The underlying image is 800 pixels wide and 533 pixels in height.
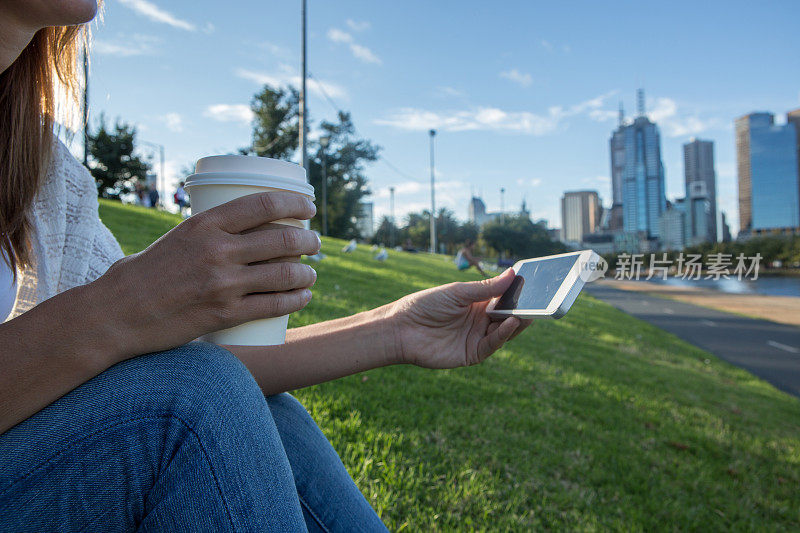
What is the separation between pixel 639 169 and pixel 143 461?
2217 inches

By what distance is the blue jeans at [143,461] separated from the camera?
61 cm

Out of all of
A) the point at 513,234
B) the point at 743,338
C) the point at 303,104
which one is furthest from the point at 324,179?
the point at 743,338

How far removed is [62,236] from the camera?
3.38 feet

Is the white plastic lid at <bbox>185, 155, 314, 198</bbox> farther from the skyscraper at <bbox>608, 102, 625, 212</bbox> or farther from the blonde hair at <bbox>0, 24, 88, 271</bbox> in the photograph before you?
the skyscraper at <bbox>608, 102, 625, 212</bbox>

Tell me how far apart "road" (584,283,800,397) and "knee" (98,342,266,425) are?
950 centimetres

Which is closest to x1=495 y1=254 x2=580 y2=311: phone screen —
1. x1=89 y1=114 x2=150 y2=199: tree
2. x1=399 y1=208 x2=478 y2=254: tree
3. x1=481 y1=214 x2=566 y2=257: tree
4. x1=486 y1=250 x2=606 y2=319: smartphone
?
x1=486 y1=250 x2=606 y2=319: smartphone

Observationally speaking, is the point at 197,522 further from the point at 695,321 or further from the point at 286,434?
the point at 695,321

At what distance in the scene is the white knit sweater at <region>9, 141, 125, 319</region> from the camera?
982 millimetres

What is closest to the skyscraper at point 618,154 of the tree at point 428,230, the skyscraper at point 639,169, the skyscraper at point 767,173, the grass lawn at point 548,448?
the skyscraper at point 639,169

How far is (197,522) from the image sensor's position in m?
0.63

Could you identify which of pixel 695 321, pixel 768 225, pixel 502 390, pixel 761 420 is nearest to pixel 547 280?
pixel 502 390

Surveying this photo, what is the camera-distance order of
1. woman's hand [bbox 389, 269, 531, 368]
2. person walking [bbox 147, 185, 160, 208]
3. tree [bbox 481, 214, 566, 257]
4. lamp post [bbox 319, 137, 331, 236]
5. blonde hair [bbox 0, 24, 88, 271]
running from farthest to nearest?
lamp post [bbox 319, 137, 331, 236], person walking [bbox 147, 185, 160, 208], tree [bbox 481, 214, 566, 257], woman's hand [bbox 389, 269, 531, 368], blonde hair [bbox 0, 24, 88, 271]

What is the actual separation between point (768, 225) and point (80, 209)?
316 feet

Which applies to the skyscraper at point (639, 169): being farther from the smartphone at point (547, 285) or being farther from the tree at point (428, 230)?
the smartphone at point (547, 285)
